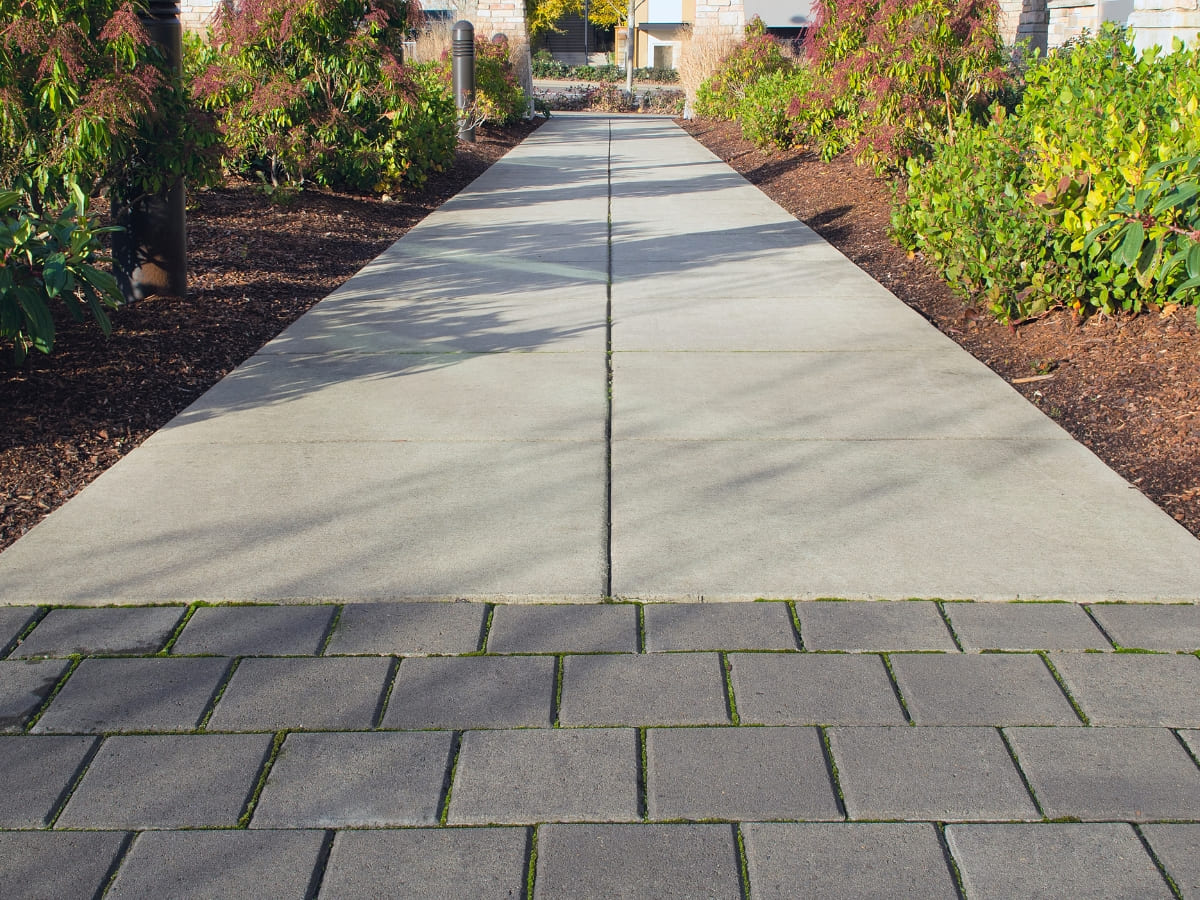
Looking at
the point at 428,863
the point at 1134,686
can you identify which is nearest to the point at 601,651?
the point at 428,863

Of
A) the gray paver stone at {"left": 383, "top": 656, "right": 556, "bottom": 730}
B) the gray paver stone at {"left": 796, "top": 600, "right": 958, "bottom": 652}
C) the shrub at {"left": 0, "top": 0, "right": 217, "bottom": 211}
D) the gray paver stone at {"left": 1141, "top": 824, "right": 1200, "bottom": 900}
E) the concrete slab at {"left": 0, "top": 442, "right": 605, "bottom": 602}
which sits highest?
the shrub at {"left": 0, "top": 0, "right": 217, "bottom": 211}

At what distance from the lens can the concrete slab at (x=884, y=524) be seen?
3455 mm

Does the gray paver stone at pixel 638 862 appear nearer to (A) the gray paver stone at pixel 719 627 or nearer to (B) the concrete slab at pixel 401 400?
(A) the gray paver stone at pixel 719 627

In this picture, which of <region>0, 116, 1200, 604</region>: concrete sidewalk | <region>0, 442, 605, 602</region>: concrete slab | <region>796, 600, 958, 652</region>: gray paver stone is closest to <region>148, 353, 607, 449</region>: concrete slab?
<region>0, 116, 1200, 604</region>: concrete sidewalk

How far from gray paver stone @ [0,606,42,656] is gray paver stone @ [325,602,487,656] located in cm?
89

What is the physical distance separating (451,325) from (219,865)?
4.66 metres

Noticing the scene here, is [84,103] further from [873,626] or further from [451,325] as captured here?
[873,626]

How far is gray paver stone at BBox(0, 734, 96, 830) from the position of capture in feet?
7.97

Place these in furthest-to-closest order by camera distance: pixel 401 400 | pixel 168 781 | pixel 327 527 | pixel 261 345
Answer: pixel 261 345, pixel 401 400, pixel 327 527, pixel 168 781

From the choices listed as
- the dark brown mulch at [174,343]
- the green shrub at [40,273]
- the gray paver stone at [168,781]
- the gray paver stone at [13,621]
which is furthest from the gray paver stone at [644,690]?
the green shrub at [40,273]

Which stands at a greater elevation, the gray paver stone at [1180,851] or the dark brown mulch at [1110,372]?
the dark brown mulch at [1110,372]

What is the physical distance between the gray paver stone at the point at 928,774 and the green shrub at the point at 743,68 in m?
20.3

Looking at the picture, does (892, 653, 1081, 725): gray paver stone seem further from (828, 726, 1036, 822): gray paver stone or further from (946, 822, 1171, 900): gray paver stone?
(946, 822, 1171, 900): gray paver stone

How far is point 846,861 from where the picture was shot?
230cm
